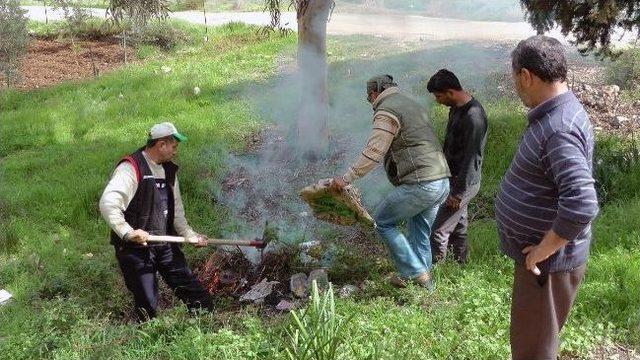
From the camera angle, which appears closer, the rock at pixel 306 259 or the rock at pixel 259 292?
the rock at pixel 259 292

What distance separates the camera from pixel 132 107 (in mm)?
9891

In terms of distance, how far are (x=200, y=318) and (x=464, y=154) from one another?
6.79 ft

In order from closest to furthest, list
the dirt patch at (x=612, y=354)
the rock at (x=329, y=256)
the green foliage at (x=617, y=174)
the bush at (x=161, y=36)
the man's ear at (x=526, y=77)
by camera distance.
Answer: the man's ear at (x=526, y=77), the dirt patch at (x=612, y=354), the rock at (x=329, y=256), the green foliage at (x=617, y=174), the bush at (x=161, y=36)

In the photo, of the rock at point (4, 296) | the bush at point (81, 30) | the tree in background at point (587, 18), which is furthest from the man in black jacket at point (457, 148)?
the bush at point (81, 30)

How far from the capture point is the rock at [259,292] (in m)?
4.58

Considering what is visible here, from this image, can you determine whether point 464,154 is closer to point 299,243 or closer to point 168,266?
point 299,243

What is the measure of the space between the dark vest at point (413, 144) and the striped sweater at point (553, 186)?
1.26m

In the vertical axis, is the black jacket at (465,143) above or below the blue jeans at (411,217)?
above

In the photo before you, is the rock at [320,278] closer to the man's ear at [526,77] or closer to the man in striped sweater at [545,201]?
the man in striped sweater at [545,201]

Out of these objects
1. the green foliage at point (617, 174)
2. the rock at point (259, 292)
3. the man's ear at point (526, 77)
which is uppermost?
the man's ear at point (526, 77)

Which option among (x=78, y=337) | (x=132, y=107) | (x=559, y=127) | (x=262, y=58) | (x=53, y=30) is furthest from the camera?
(x=53, y=30)

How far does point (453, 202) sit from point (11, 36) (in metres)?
10.7

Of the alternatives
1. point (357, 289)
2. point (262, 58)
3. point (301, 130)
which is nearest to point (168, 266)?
point (357, 289)

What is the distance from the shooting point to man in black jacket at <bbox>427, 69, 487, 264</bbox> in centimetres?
404
